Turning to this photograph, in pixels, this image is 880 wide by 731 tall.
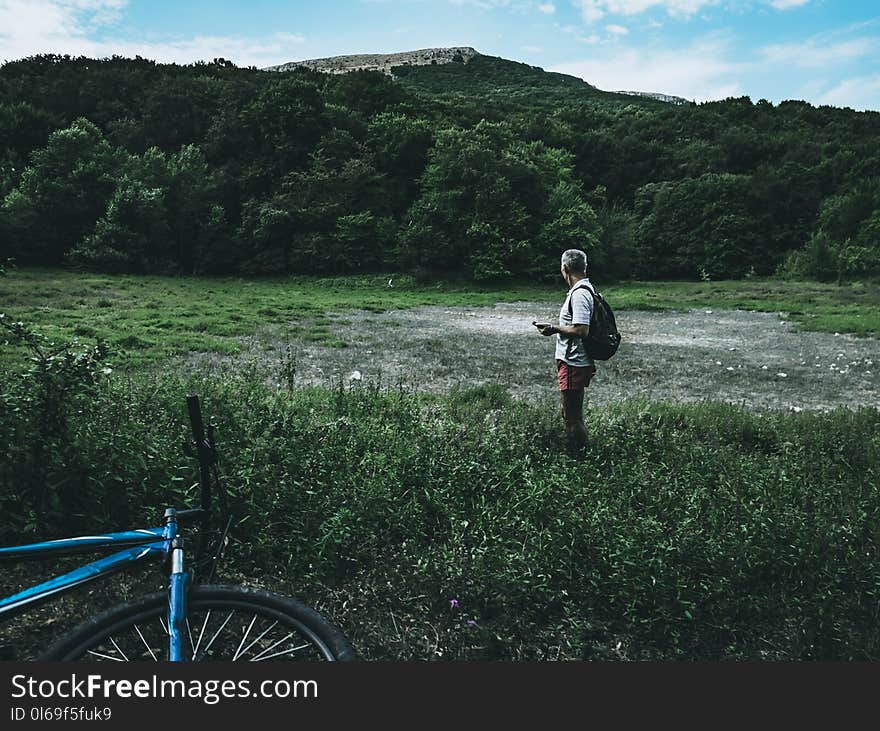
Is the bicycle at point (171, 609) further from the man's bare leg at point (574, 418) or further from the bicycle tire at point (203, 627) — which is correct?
the man's bare leg at point (574, 418)

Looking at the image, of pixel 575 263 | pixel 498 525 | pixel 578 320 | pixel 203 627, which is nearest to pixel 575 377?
pixel 578 320

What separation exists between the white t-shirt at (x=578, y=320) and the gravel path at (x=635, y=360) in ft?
13.7

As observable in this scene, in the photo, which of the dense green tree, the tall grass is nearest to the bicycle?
the tall grass

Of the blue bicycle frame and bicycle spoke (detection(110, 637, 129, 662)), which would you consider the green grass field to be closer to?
the blue bicycle frame

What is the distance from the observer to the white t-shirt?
623 centimetres

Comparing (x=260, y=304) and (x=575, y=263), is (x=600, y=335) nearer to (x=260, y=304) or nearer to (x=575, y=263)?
(x=575, y=263)

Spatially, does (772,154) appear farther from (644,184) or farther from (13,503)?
(13,503)

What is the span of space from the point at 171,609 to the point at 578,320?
15.6 feet

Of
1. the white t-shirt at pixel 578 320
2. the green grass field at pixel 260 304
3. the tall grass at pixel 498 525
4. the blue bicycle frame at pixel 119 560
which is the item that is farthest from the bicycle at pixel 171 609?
the green grass field at pixel 260 304

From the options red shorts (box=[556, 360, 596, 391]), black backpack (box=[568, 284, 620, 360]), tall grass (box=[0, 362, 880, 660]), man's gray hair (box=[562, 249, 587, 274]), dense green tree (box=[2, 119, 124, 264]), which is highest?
dense green tree (box=[2, 119, 124, 264])

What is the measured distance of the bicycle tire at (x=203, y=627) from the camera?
240 cm

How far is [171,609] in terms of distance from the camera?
2.37m

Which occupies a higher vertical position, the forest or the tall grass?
the forest

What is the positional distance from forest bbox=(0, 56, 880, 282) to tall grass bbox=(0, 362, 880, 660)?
35548mm
